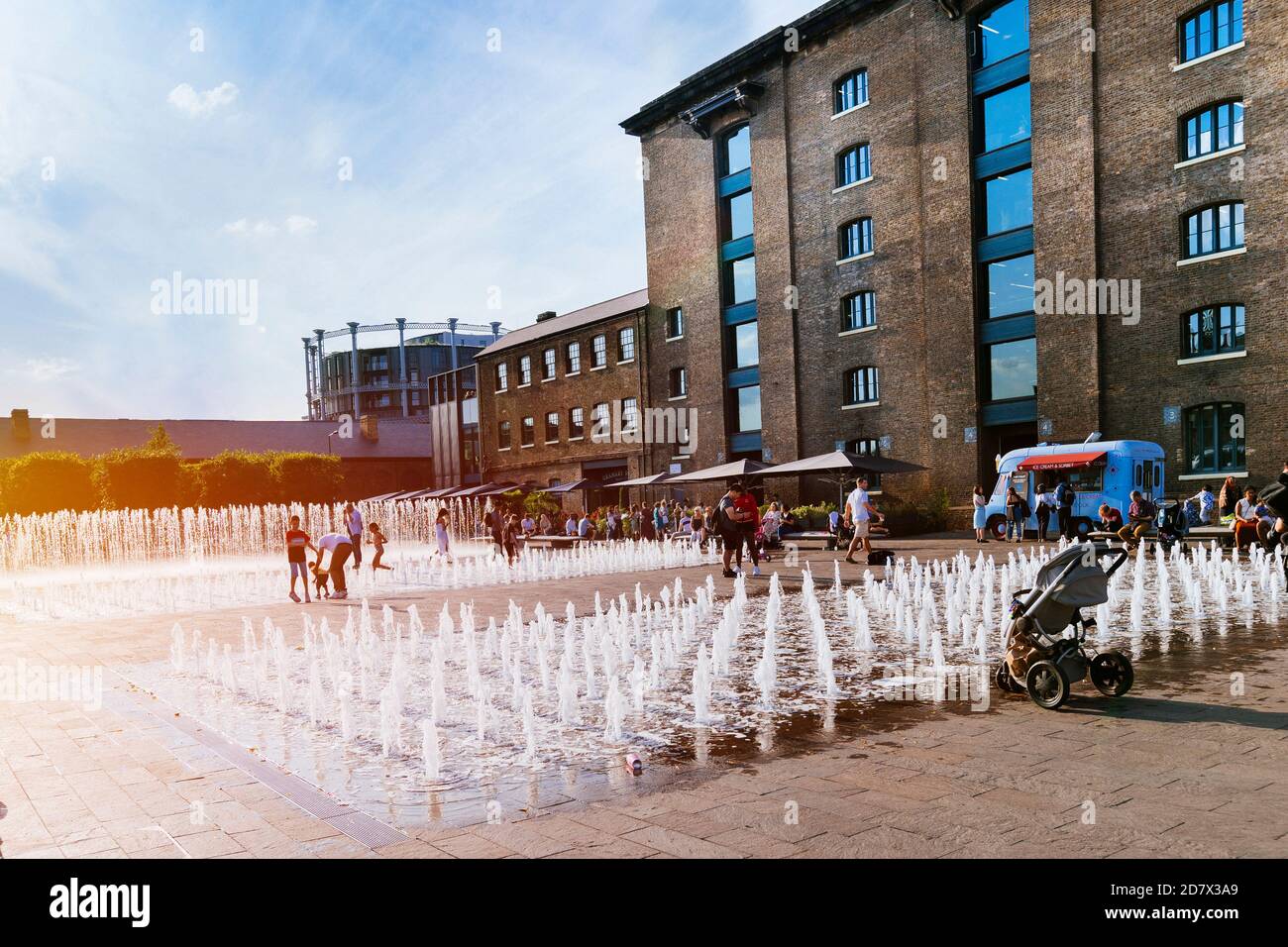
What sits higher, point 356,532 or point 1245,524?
point 356,532

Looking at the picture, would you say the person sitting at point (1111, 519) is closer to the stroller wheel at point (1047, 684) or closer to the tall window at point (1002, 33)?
the tall window at point (1002, 33)

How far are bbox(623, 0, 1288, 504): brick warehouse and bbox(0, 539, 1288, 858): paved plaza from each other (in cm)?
2226

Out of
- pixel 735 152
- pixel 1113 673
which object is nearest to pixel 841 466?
pixel 735 152

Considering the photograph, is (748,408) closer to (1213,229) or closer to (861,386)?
(861,386)

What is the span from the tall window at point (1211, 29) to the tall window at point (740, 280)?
56.1 ft

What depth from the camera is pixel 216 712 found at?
24.7 ft

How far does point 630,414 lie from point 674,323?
15.6ft

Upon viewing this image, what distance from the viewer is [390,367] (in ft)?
309

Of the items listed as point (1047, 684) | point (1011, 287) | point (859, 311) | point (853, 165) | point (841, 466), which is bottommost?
point (1047, 684)

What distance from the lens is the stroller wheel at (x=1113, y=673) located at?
6.79 m

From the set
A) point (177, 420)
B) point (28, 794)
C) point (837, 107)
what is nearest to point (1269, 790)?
point (28, 794)

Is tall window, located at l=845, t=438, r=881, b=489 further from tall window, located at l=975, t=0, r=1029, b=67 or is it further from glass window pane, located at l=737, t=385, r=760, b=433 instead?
tall window, located at l=975, t=0, r=1029, b=67

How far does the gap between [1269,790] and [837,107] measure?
3453 cm

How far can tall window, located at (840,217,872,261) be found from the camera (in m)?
34.5
